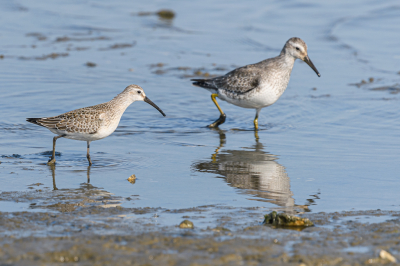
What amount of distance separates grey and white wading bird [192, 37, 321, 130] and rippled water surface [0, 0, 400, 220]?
577 millimetres

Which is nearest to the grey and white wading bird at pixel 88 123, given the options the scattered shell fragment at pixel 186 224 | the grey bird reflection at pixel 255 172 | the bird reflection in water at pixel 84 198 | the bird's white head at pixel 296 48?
the bird reflection in water at pixel 84 198

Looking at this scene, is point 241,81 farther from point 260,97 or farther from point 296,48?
point 296,48

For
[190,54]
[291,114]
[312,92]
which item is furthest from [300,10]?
[291,114]

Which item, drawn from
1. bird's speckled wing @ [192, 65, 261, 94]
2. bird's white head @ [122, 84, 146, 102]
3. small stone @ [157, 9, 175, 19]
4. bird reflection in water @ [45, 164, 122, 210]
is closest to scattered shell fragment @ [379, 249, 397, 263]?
bird reflection in water @ [45, 164, 122, 210]

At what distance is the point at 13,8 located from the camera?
21.6 metres

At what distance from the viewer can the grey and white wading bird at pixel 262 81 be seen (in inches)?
454

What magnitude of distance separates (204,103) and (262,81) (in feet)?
7.50

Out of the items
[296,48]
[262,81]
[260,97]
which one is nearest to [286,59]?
[296,48]

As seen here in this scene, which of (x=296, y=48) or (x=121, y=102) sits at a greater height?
(x=296, y=48)

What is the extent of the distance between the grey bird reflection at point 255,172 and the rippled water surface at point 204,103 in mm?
29

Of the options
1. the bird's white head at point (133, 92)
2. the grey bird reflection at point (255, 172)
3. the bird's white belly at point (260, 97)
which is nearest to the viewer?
the grey bird reflection at point (255, 172)

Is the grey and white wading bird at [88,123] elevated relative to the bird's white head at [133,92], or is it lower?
lower

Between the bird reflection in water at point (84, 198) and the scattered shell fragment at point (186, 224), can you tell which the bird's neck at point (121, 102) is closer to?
the bird reflection in water at point (84, 198)

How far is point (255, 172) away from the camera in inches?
342
